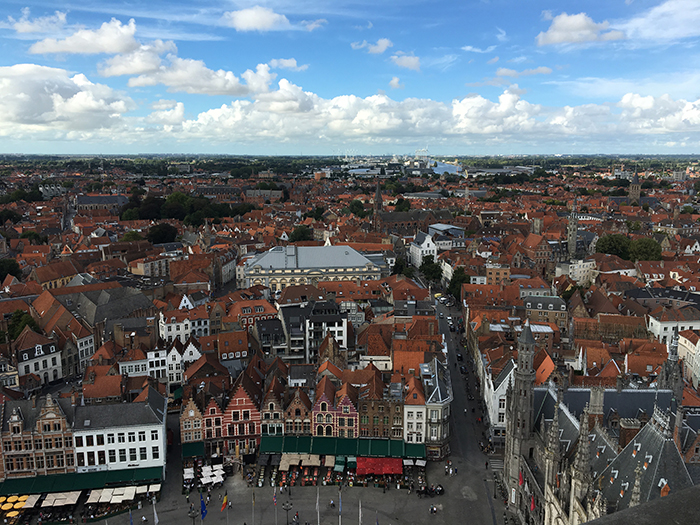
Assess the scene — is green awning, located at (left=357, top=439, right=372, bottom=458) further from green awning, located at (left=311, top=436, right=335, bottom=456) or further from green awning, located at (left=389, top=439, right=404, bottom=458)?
green awning, located at (left=311, top=436, right=335, bottom=456)

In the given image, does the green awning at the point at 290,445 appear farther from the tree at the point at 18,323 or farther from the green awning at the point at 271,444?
the tree at the point at 18,323

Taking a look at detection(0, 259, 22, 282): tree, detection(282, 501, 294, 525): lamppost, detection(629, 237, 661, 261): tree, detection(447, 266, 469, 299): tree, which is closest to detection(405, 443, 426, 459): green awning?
detection(282, 501, 294, 525): lamppost

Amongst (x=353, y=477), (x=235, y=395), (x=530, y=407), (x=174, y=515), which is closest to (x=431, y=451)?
(x=353, y=477)

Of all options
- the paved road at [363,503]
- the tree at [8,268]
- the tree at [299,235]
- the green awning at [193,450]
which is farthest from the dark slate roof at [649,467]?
the tree at [299,235]

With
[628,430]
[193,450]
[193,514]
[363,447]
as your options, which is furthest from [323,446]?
[628,430]

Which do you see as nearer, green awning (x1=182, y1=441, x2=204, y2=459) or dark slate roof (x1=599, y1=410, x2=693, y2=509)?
dark slate roof (x1=599, y1=410, x2=693, y2=509)
